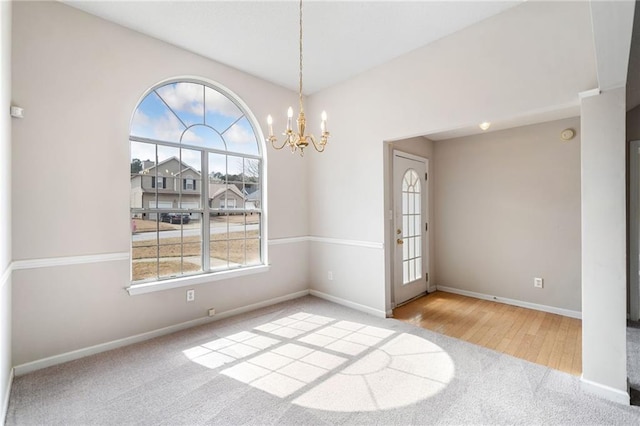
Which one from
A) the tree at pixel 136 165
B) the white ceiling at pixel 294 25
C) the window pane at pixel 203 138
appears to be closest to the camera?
the white ceiling at pixel 294 25

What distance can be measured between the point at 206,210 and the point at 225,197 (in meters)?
0.31

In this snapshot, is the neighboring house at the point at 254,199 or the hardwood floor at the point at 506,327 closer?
the hardwood floor at the point at 506,327

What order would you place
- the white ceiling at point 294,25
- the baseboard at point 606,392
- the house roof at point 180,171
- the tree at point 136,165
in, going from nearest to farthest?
the baseboard at point 606,392
the white ceiling at point 294,25
the tree at point 136,165
the house roof at point 180,171

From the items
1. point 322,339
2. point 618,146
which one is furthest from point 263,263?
point 618,146

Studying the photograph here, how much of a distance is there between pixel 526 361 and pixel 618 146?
186cm

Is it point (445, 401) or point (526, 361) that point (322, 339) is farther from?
point (526, 361)

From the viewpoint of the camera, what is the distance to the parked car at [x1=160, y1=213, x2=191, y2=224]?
318 cm

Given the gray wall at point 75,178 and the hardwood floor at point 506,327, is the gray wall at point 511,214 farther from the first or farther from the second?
the gray wall at point 75,178

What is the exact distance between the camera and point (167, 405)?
1.97 m

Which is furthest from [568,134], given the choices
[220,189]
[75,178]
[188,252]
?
[75,178]

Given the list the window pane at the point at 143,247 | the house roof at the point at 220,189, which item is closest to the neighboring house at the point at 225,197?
the house roof at the point at 220,189

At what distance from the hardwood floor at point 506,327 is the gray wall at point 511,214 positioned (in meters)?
0.39

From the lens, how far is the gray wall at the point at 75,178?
7.69 ft

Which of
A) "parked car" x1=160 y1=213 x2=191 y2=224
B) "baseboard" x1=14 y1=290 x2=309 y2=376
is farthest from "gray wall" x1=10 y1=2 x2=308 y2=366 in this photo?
"parked car" x1=160 y1=213 x2=191 y2=224
